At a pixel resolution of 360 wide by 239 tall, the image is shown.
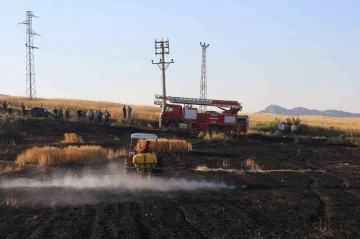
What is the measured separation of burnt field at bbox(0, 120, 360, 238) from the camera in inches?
480

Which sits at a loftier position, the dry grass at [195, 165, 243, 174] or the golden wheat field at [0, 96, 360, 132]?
the golden wheat field at [0, 96, 360, 132]

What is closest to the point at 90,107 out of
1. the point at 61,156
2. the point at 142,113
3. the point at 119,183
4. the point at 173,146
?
the point at 142,113

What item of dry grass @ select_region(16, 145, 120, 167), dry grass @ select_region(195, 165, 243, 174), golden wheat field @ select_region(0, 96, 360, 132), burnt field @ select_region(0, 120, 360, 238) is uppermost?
golden wheat field @ select_region(0, 96, 360, 132)

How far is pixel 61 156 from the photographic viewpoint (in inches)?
1009

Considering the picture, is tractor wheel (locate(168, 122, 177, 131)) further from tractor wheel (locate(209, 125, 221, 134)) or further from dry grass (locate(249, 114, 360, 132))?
dry grass (locate(249, 114, 360, 132))

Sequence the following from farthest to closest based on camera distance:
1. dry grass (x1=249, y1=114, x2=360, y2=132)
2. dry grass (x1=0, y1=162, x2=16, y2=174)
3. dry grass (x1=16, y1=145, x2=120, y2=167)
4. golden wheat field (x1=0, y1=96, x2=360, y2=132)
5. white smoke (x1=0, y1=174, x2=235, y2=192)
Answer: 1. golden wheat field (x1=0, y1=96, x2=360, y2=132)
2. dry grass (x1=249, y1=114, x2=360, y2=132)
3. dry grass (x1=16, y1=145, x2=120, y2=167)
4. dry grass (x1=0, y1=162, x2=16, y2=174)
5. white smoke (x1=0, y1=174, x2=235, y2=192)

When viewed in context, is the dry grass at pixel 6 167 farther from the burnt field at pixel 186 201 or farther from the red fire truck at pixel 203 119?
the red fire truck at pixel 203 119

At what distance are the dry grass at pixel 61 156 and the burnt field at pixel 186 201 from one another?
914mm

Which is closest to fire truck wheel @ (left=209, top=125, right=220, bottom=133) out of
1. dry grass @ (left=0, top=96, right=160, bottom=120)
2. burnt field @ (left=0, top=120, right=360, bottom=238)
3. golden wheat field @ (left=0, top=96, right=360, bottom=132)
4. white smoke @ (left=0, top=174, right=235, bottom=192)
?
golden wheat field @ (left=0, top=96, right=360, bottom=132)

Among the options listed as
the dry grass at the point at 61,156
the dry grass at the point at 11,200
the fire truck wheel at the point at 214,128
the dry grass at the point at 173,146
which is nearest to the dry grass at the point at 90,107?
the fire truck wheel at the point at 214,128

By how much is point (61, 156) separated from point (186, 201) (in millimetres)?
11563

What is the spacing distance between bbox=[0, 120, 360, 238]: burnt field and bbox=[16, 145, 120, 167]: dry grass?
0.91 metres

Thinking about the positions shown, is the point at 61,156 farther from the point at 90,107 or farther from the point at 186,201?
the point at 90,107

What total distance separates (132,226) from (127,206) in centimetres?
239
